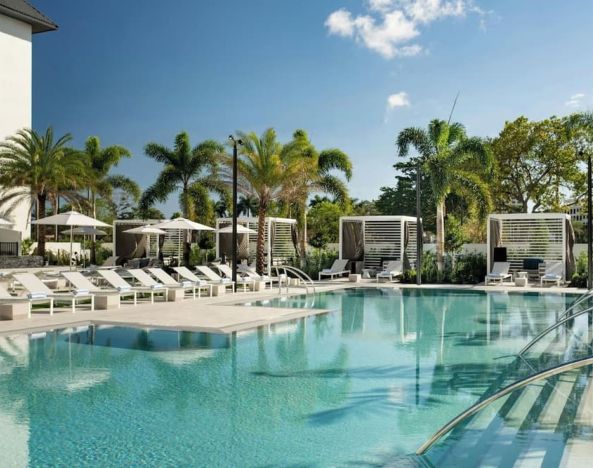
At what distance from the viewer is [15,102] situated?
111ft

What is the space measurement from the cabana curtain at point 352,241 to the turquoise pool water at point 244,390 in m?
14.0

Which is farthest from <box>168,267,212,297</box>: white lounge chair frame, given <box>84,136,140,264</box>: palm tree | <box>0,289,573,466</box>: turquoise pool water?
<box>84,136,140,264</box>: palm tree

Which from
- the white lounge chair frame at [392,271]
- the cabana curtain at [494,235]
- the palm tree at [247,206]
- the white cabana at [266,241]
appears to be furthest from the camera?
the palm tree at [247,206]

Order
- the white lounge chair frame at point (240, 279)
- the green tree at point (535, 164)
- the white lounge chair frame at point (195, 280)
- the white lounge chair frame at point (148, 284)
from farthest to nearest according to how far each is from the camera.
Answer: the green tree at point (535, 164) < the white lounge chair frame at point (240, 279) < the white lounge chair frame at point (195, 280) < the white lounge chair frame at point (148, 284)

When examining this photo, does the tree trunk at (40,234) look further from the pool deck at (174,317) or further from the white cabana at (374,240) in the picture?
the pool deck at (174,317)

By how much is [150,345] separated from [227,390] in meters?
3.33

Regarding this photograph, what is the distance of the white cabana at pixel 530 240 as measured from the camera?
2288 centimetres

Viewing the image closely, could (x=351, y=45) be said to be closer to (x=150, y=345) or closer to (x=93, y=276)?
(x=93, y=276)

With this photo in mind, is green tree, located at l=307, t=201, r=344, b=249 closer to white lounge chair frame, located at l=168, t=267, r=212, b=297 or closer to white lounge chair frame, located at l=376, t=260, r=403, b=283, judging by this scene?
white lounge chair frame, located at l=376, t=260, r=403, b=283

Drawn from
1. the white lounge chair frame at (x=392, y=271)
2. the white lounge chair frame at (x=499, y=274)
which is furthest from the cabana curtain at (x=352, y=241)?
the white lounge chair frame at (x=499, y=274)

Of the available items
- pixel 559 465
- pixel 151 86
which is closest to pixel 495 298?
pixel 559 465

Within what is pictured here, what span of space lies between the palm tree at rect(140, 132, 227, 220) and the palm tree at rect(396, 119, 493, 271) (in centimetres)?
1083

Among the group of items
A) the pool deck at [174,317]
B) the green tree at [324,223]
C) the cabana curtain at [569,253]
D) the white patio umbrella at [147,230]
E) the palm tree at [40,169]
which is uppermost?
the palm tree at [40,169]

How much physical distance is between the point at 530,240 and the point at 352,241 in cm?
717
